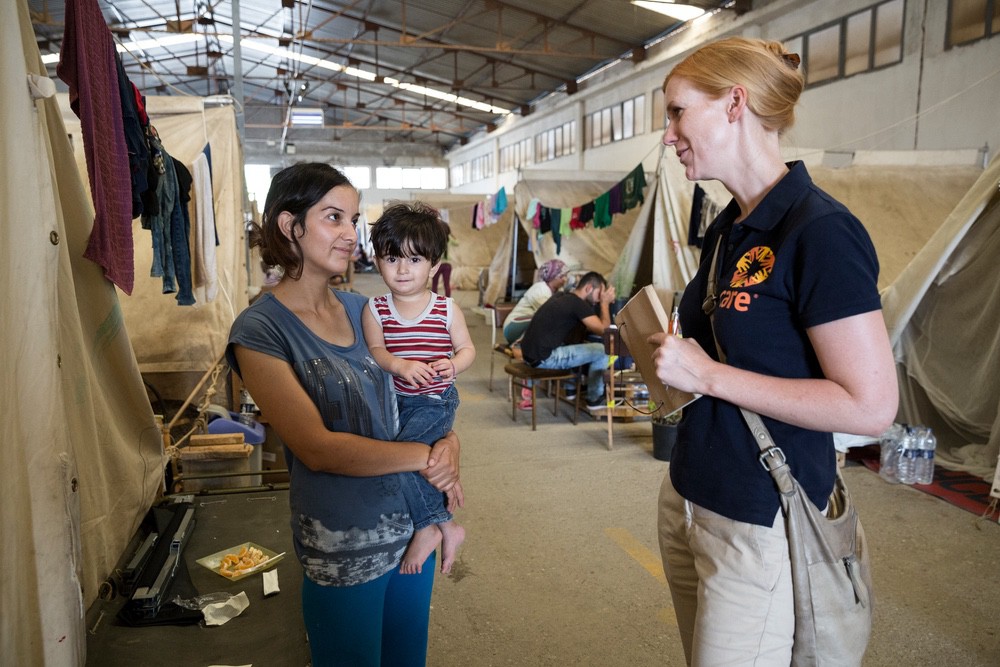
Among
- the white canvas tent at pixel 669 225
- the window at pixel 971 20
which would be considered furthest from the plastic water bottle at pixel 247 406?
the window at pixel 971 20

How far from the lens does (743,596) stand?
4.13 feet

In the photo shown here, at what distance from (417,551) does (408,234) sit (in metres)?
0.76

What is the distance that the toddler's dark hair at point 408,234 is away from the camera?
1.74 meters

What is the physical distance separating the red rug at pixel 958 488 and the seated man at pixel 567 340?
6.80ft

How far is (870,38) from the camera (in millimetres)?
8398

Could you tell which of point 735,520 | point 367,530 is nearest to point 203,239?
point 367,530

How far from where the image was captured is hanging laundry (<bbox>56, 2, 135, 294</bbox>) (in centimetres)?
217

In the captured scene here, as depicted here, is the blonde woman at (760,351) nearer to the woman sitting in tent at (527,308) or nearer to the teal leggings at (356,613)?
the teal leggings at (356,613)

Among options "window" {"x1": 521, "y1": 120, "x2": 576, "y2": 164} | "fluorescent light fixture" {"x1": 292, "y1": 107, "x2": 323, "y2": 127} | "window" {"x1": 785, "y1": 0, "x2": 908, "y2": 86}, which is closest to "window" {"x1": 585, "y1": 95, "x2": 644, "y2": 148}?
"window" {"x1": 521, "y1": 120, "x2": 576, "y2": 164}

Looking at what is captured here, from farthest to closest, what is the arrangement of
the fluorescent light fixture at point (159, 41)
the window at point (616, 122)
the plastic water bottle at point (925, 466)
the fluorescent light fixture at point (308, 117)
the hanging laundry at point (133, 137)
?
the fluorescent light fixture at point (308, 117) → the fluorescent light fixture at point (159, 41) → the window at point (616, 122) → the plastic water bottle at point (925, 466) → the hanging laundry at point (133, 137)


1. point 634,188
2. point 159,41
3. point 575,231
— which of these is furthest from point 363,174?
point 634,188

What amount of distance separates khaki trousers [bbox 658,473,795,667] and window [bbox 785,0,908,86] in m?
7.69

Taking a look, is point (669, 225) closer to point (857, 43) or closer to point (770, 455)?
point (857, 43)

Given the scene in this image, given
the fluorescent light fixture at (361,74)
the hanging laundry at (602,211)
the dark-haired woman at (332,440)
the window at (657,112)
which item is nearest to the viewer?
the dark-haired woman at (332,440)
